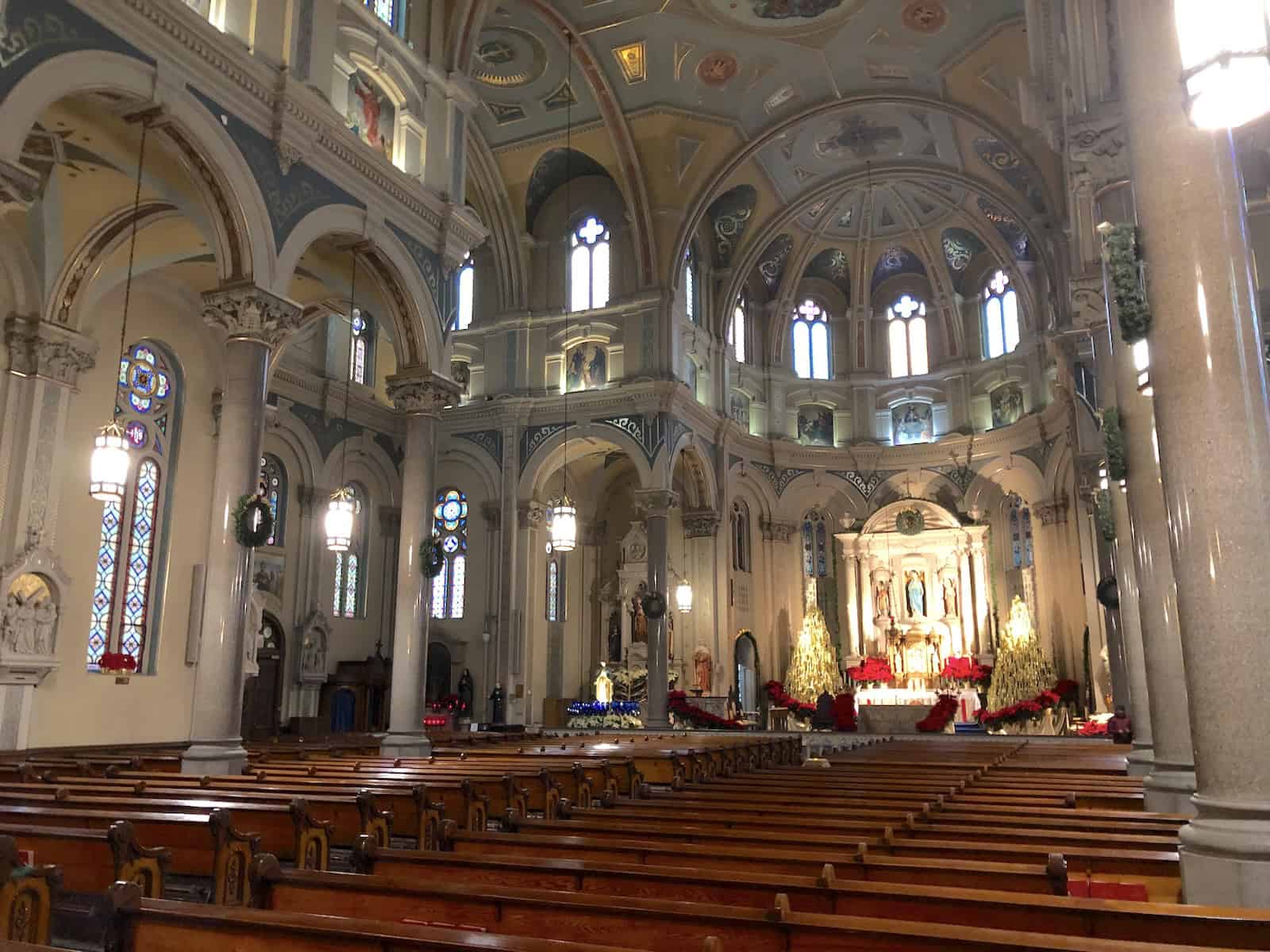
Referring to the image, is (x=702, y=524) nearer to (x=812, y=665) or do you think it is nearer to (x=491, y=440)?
(x=812, y=665)

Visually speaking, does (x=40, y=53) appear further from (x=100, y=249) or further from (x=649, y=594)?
(x=649, y=594)

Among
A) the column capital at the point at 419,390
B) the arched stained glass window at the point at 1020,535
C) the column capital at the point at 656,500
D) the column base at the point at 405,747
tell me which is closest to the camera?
the column base at the point at 405,747

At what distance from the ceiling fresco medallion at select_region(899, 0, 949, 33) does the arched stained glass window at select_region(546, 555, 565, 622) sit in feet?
49.1

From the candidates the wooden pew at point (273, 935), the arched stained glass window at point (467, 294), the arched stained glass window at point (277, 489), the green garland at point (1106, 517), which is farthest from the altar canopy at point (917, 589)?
the wooden pew at point (273, 935)

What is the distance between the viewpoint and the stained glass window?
1030 inches

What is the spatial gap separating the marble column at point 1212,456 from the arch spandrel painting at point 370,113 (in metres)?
11.6

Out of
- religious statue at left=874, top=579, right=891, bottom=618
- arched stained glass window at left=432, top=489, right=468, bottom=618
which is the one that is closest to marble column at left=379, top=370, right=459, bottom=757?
arched stained glass window at left=432, top=489, right=468, bottom=618

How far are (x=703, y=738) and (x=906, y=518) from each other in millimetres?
12904

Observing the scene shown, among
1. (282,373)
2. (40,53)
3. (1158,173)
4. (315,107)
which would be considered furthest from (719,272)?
(1158,173)

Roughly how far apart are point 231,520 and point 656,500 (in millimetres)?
13844

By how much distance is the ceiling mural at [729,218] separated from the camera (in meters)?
27.2

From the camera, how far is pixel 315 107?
13.0m

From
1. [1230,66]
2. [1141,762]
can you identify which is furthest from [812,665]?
[1230,66]

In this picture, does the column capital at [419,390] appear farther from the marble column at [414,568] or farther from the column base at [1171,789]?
the column base at [1171,789]
